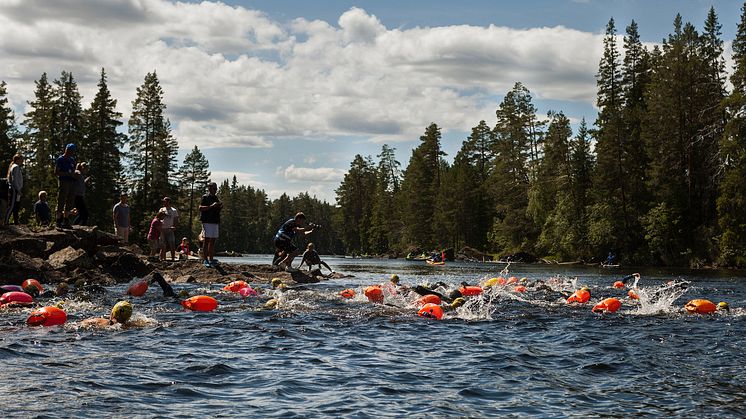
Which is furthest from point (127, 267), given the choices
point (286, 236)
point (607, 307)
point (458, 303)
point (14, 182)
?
point (607, 307)

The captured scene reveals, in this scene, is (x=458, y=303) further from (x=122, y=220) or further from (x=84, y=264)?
(x=122, y=220)

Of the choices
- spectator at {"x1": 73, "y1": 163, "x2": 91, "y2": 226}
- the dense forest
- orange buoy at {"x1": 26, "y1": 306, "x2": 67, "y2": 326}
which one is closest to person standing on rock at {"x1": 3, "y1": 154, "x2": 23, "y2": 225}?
spectator at {"x1": 73, "y1": 163, "x2": 91, "y2": 226}

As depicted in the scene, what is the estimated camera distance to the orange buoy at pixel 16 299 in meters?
14.9

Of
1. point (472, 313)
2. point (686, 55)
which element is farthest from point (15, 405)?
point (686, 55)

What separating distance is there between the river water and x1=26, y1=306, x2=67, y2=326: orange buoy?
46 cm

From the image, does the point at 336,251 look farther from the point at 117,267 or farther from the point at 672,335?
the point at 672,335

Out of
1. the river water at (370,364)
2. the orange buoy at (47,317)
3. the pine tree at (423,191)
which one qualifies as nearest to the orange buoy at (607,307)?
the river water at (370,364)

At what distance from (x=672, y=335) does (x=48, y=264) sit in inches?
666

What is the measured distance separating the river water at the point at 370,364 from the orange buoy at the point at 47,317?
0.46m

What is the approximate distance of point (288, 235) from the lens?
81.2ft

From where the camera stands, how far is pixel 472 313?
16.0 meters

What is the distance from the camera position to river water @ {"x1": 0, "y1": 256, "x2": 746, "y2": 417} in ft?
25.4

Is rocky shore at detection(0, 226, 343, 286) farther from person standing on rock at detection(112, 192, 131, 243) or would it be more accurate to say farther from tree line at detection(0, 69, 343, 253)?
tree line at detection(0, 69, 343, 253)

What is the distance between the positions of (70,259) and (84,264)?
1.51 ft
